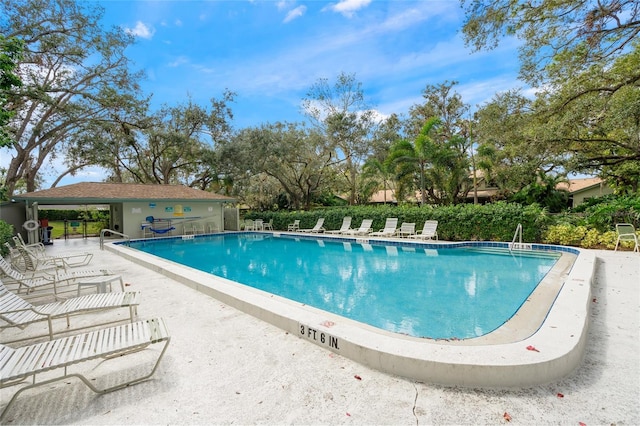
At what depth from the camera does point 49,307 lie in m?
3.91

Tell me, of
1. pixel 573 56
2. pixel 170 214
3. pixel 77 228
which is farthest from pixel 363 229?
pixel 77 228

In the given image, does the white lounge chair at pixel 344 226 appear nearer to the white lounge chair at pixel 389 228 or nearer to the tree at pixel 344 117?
the white lounge chair at pixel 389 228

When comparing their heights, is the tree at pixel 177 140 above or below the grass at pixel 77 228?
above

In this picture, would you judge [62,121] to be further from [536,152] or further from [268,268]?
[536,152]

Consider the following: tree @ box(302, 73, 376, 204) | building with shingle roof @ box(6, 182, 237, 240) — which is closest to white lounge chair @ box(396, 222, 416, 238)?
tree @ box(302, 73, 376, 204)

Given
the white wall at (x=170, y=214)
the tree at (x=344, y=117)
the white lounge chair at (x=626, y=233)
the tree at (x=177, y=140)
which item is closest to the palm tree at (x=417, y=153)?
the tree at (x=344, y=117)

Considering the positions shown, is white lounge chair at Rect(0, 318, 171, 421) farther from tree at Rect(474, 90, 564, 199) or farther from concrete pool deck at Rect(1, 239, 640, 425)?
tree at Rect(474, 90, 564, 199)

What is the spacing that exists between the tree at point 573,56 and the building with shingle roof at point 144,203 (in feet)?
57.6

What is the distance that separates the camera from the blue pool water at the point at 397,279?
17.6ft

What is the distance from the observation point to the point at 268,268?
10273 mm

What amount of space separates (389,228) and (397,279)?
831 centimetres

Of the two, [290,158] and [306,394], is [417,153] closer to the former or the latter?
[290,158]

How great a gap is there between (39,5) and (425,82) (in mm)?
25048

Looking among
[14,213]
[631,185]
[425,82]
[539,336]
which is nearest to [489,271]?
[539,336]
